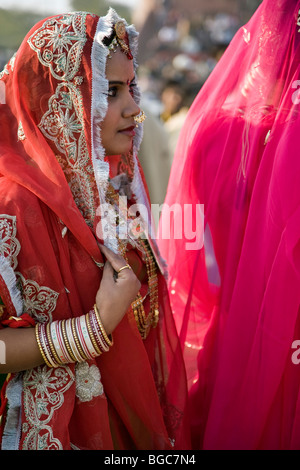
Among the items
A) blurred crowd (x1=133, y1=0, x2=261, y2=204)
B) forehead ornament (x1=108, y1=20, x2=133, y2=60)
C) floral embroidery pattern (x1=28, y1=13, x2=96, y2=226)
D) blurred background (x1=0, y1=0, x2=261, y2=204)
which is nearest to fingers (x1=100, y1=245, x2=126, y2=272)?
floral embroidery pattern (x1=28, y1=13, x2=96, y2=226)

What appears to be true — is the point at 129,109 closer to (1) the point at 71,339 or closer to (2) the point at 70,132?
(2) the point at 70,132

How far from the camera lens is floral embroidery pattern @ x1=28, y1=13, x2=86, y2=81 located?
1360 millimetres

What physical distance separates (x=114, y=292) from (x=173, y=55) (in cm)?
718

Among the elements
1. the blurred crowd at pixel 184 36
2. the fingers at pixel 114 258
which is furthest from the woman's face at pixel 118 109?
the blurred crowd at pixel 184 36

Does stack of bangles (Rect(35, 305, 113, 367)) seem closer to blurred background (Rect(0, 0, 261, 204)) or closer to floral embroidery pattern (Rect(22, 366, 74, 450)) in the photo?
floral embroidery pattern (Rect(22, 366, 74, 450))

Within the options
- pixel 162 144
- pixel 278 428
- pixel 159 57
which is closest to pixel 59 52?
pixel 278 428

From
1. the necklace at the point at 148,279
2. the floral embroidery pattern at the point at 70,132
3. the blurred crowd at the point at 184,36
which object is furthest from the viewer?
the blurred crowd at the point at 184,36

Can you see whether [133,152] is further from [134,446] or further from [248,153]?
[134,446]

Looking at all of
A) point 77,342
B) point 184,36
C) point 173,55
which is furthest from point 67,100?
point 184,36

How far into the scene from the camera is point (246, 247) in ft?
5.08

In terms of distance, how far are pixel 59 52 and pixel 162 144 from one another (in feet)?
6.38

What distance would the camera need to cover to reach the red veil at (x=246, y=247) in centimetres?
148

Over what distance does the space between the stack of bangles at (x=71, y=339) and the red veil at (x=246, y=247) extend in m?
0.43

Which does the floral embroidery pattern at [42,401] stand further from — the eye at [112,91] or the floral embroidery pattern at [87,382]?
the eye at [112,91]
